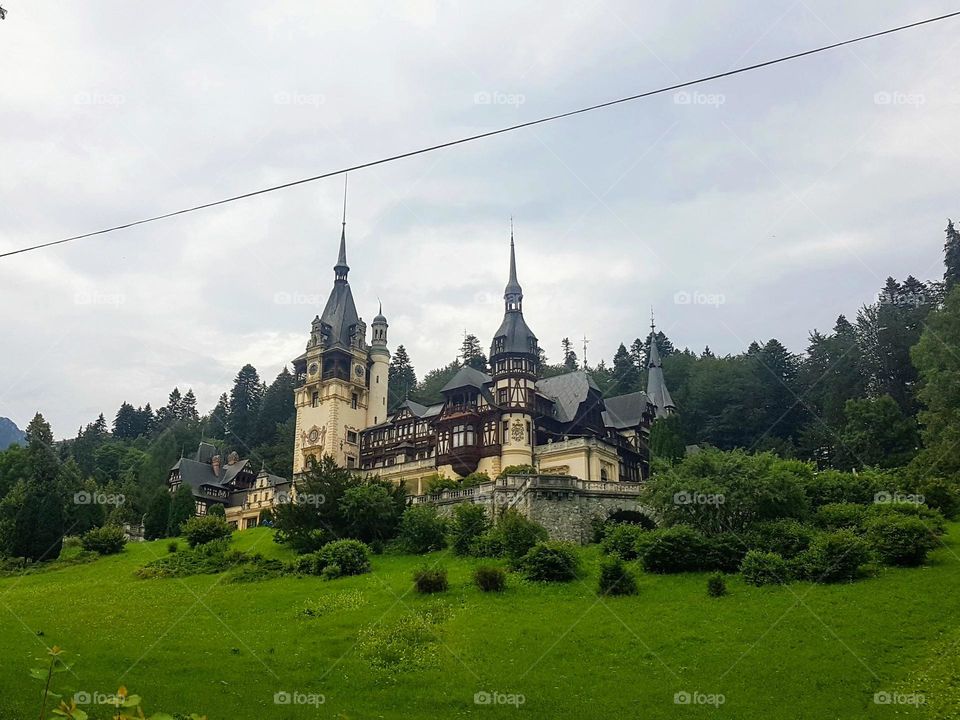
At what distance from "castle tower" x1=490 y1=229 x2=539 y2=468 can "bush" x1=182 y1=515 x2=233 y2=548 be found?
56.9ft

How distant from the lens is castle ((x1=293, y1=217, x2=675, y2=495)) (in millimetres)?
54844

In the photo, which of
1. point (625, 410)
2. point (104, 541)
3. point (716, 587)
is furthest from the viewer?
point (625, 410)

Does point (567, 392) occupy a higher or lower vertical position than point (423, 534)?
higher

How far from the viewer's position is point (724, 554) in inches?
1246

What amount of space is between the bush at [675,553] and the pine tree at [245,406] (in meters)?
67.4

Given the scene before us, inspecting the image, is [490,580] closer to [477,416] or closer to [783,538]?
[783,538]

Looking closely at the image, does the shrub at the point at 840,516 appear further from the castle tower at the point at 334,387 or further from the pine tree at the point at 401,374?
the pine tree at the point at 401,374

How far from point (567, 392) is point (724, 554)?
1087 inches

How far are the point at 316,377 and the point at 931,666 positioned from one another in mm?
53089

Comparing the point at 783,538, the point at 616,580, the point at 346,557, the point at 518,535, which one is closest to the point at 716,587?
the point at 616,580

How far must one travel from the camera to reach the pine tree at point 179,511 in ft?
180

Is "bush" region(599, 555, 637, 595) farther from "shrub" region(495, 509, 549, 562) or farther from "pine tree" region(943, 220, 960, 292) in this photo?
"pine tree" region(943, 220, 960, 292)

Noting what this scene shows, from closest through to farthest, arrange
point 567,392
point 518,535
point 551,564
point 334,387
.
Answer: point 551,564, point 518,535, point 567,392, point 334,387

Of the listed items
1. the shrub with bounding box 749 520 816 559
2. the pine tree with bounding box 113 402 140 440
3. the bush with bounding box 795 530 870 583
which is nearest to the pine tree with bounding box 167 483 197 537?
the shrub with bounding box 749 520 816 559
